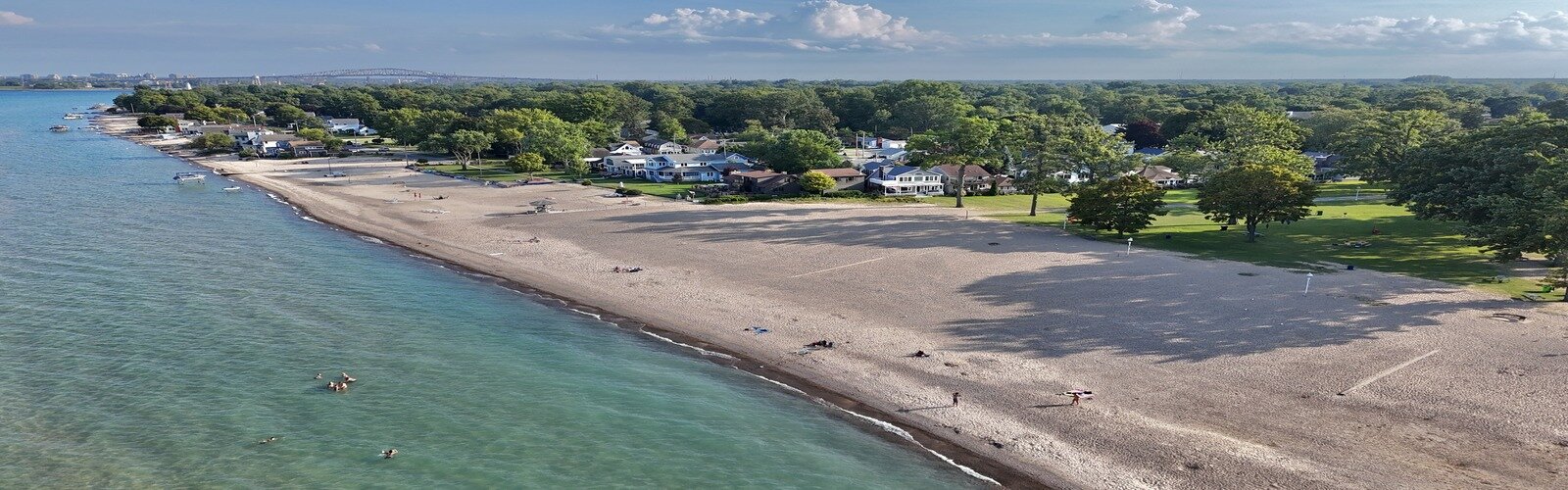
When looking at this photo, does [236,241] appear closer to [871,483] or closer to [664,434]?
[664,434]

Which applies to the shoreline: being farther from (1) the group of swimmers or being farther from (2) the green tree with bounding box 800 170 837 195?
(2) the green tree with bounding box 800 170 837 195

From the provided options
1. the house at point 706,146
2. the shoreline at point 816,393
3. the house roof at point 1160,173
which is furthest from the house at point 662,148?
the house roof at point 1160,173

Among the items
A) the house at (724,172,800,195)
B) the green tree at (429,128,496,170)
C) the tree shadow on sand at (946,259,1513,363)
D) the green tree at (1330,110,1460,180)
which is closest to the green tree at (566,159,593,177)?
the green tree at (429,128,496,170)

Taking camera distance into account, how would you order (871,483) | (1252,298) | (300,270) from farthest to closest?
(300,270) < (1252,298) < (871,483)

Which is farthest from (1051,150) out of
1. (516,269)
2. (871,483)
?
(871,483)

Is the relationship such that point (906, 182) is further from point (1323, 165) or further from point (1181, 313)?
point (1323, 165)

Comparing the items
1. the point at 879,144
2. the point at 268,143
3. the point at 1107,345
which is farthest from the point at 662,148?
the point at 1107,345
